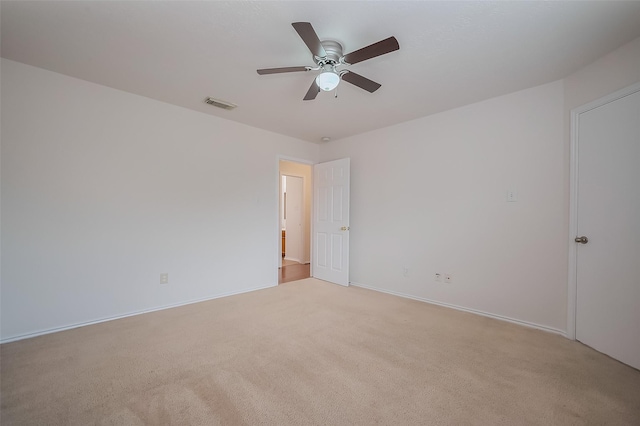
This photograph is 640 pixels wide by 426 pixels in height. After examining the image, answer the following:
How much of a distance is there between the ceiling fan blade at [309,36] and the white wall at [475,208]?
2.19 metres

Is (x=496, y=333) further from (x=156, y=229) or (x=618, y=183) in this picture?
(x=156, y=229)

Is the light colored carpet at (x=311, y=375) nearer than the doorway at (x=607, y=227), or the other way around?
the light colored carpet at (x=311, y=375)

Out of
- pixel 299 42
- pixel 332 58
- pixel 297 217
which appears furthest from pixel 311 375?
pixel 297 217

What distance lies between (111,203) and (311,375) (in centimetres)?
268

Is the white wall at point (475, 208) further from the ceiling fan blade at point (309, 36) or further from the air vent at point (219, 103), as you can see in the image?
the ceiling fan blade at point (309, 36)

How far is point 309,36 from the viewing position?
5.24 feet

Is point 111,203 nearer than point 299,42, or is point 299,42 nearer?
point 299,42

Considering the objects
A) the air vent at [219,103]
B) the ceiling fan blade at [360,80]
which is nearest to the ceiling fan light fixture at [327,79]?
the ceiling fan blade at [360,80]

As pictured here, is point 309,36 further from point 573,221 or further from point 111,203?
point 573,221

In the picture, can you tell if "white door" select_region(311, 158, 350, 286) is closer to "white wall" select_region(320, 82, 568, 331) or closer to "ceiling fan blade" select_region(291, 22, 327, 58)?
"white wall" select_region(320, 82, 568, 331)

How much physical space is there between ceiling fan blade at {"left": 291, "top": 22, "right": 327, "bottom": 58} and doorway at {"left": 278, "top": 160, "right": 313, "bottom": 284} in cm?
389

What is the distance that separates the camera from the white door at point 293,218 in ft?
21.0

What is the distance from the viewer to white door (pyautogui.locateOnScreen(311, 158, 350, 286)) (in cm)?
427

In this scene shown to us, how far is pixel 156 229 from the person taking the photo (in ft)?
10.2
